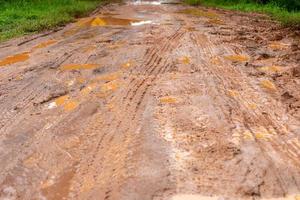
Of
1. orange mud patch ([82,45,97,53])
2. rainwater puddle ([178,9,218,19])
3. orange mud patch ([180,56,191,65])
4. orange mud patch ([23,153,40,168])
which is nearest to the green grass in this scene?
orange mud patch ([82,45,97,53])

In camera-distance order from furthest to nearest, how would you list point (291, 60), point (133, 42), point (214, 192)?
point (133, 42)
point (291, 60)
point (214, 192)

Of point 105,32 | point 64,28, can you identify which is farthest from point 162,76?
point 64,28

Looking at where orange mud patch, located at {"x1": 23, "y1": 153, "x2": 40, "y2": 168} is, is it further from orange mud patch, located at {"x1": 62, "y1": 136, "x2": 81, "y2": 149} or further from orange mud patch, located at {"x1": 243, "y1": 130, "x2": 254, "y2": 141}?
orange mud patch, located at {"x1": 243, "y1": 130, "x2": 254, "y2": 141}

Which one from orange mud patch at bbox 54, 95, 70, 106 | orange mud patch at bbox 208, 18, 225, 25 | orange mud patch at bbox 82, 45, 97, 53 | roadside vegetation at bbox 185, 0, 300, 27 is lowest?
orange mud patch at bbox 54, 95, 70, 106

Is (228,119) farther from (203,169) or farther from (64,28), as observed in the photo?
(64,28)

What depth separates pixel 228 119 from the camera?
5652mm

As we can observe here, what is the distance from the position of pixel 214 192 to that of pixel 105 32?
7977 millimetres

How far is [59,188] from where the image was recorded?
175 inches

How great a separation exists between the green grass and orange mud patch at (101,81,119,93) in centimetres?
505

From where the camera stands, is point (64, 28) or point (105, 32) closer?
point (105, 32)

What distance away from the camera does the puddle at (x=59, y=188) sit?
4.34 meters

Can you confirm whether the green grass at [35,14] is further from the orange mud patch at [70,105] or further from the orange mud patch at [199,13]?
the orange mud patch at [70,105]

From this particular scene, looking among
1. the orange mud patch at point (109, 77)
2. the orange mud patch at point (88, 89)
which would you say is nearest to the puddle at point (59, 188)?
the orange mud patch at point (88, 89)

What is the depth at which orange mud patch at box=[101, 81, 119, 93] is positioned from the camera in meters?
6.86
